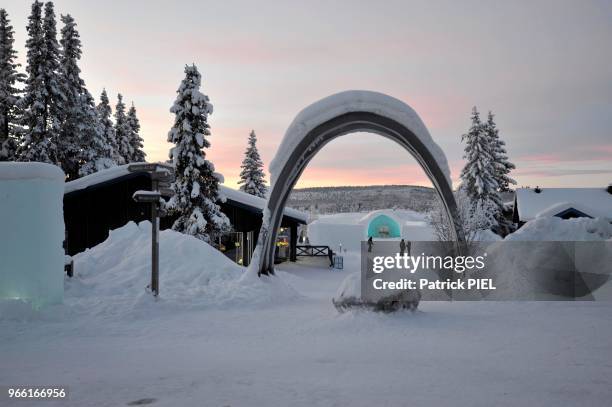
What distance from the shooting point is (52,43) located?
24469mm

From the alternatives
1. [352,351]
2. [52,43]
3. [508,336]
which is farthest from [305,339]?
[52,43]

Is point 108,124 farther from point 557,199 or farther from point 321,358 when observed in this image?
point 557,199

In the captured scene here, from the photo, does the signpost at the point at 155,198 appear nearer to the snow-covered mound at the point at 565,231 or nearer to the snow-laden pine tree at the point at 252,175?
the snow-covered mound at the point at 565,231

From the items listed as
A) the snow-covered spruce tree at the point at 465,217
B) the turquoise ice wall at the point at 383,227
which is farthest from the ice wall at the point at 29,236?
the turquoise ice wall at the point at 383,227

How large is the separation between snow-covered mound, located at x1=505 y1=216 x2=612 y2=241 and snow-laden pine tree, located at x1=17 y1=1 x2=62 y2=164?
25.7m

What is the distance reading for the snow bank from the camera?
11.8 meters

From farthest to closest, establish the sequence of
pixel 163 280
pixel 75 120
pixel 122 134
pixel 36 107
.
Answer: pixel 122 134
pixel 75 120
pixel 36 107
pixel 163 280

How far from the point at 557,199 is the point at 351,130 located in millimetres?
31026

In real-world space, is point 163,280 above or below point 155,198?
below

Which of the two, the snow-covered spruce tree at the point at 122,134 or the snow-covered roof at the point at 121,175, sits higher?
the snow-covered spruce tree at the point at 122,134

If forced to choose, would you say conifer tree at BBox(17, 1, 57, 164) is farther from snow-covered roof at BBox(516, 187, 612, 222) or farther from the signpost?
snow-covered roof at BBox(516, 187, 612, 222)

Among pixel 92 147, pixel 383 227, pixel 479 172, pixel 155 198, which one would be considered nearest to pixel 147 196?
pixel 155 198

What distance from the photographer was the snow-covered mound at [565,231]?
39.5 feet

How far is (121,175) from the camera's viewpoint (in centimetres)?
1900
